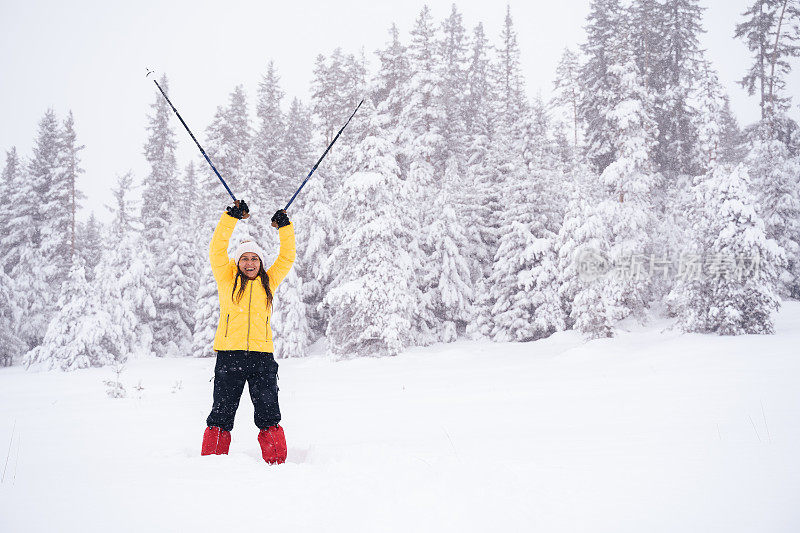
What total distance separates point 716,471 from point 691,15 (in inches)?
1132

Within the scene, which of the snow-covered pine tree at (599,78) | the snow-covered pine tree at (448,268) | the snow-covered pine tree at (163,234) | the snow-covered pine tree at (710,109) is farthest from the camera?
the snow-covered pine tree at (163,234)

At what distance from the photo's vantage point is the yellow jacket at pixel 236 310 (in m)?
4.16

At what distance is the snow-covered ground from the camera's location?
2.63 m

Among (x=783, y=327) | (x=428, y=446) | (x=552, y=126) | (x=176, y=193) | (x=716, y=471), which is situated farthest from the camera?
(x=552, y=126)

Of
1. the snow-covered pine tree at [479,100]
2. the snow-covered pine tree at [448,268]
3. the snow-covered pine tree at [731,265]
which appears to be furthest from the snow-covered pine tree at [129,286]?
the snow-covered pine tree at [731,265]

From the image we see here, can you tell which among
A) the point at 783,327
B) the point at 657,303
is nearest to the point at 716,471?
the point at 783,327

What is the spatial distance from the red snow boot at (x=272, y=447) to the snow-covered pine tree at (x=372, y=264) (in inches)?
552

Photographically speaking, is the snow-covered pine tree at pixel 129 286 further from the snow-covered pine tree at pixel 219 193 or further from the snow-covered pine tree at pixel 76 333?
the snow-covered pine tree at pixel 219 193

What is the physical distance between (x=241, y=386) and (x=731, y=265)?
1471cm

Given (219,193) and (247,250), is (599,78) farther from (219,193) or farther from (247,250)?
(247,250)

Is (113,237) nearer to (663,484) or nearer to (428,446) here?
(428,446)

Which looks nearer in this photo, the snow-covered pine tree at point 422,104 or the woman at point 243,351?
the woman at point 243,351

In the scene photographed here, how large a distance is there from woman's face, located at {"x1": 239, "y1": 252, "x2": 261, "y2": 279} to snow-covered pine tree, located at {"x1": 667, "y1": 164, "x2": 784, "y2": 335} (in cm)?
A: 1431

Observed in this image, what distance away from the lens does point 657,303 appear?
23250mm
